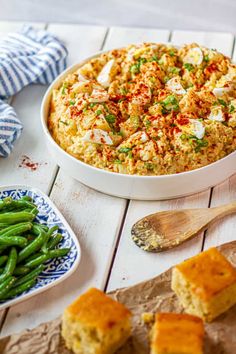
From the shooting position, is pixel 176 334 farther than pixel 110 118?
No

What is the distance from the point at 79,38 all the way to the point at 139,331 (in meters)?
2.96

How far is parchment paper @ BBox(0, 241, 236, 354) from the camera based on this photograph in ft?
9.21

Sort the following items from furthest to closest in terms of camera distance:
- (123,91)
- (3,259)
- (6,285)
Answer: (123,91) < (3,259) < (6,285)

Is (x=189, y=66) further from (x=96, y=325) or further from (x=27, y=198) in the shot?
(x=96, y=325)

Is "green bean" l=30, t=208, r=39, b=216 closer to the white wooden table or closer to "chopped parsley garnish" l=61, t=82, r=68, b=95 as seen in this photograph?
the white wooden table

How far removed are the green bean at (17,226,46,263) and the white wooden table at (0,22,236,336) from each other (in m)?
0.21

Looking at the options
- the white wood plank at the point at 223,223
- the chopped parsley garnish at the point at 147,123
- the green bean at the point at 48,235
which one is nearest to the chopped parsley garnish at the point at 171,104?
the chopped parsley garnish at the point at 147,123

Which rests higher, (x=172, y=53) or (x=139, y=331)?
(x=172, y=53)

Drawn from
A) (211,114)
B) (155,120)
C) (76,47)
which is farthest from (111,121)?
(76,47)

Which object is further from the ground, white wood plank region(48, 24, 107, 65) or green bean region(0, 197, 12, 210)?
green bean region(0, 197, 12, 210)

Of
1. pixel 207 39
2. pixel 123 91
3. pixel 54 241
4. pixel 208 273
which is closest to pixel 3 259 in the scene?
pixel 54 241

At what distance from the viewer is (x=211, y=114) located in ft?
12.2

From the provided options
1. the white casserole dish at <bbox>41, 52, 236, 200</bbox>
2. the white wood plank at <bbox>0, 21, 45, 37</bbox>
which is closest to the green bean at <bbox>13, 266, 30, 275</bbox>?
the white casserole dish at <bbox>41, 52, 236, 200</bbox>

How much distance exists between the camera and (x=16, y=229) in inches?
131
